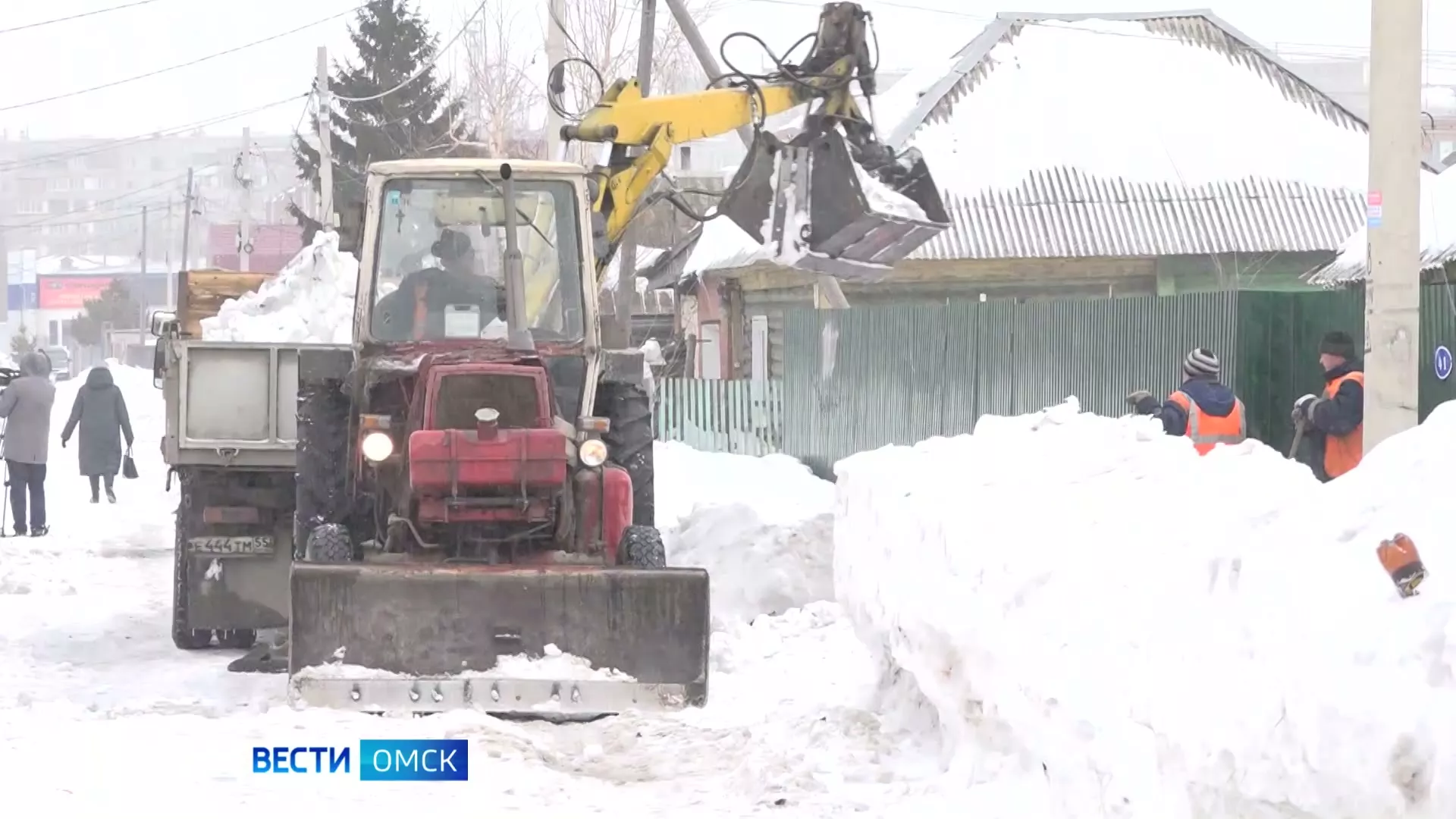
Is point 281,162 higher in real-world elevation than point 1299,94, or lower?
higher

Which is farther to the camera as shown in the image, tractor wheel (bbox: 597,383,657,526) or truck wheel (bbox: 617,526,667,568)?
tractor wheel (bbox: 597,383,657,526)

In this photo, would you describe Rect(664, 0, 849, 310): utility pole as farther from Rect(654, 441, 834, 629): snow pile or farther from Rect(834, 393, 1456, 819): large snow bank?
Rect(834, 393, 1456, 819): large snow bank

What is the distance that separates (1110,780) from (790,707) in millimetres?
3367

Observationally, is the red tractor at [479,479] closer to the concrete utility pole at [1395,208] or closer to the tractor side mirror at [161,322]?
the concrete utility pole at [1395,208]

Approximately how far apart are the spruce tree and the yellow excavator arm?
36897 millimetres

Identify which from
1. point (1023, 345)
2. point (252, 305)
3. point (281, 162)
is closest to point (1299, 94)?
point (1023, 345)

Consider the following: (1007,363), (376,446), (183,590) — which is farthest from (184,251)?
(376,446)

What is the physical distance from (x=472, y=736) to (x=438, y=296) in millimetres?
2402

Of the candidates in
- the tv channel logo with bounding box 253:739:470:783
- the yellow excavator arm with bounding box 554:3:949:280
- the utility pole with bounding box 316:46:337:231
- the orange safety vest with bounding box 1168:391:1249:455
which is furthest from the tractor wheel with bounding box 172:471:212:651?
the utility pole with bounding box 316:46:337:231

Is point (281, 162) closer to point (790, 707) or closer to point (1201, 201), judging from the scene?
point (1201, 201)

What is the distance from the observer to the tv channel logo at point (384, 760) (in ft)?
24.3

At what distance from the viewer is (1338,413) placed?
9938mm

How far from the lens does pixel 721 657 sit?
1000 cm

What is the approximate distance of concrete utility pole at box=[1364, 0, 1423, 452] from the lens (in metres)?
8.14
